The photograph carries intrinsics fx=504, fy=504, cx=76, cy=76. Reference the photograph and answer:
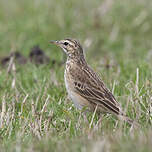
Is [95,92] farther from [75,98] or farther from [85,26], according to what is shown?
[85,26]

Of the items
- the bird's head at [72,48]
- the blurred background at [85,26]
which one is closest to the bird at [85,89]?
the bird's head at [72,48]

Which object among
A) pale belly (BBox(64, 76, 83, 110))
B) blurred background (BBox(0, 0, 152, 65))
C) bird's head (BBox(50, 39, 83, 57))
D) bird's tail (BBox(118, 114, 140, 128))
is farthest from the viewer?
blurred background (BBox(0, 0, 152, 65))

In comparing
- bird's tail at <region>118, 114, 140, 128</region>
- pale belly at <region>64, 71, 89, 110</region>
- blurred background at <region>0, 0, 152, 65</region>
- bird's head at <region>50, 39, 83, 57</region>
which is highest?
blurred background at <region>0, 0, 152, 65</region>

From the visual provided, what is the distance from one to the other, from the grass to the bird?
0.58ft

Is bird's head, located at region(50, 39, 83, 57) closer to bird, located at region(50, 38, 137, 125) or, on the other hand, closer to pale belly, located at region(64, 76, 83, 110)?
bird, located at region(50, 38, 137, 125)

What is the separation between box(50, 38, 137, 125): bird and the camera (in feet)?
22.3

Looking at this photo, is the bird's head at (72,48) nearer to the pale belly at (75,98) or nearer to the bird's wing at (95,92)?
the bird's wing at (95,92)

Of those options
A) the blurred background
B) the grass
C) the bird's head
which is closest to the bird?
the bird's head

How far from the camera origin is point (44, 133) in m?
6.16

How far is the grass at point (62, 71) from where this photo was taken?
5.58 m

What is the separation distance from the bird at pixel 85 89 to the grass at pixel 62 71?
0.58ft

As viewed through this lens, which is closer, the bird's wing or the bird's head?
the bird's wing

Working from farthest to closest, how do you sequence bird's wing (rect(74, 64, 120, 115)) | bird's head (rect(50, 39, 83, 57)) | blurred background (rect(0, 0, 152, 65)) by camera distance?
blurred background (rect(0, 0, 152, 65))
bird's head (rect(50, 39, 83, 57))
bird's wing (rect(74, 64, 120, 115))

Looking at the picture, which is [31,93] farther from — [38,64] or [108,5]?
[108,5]
